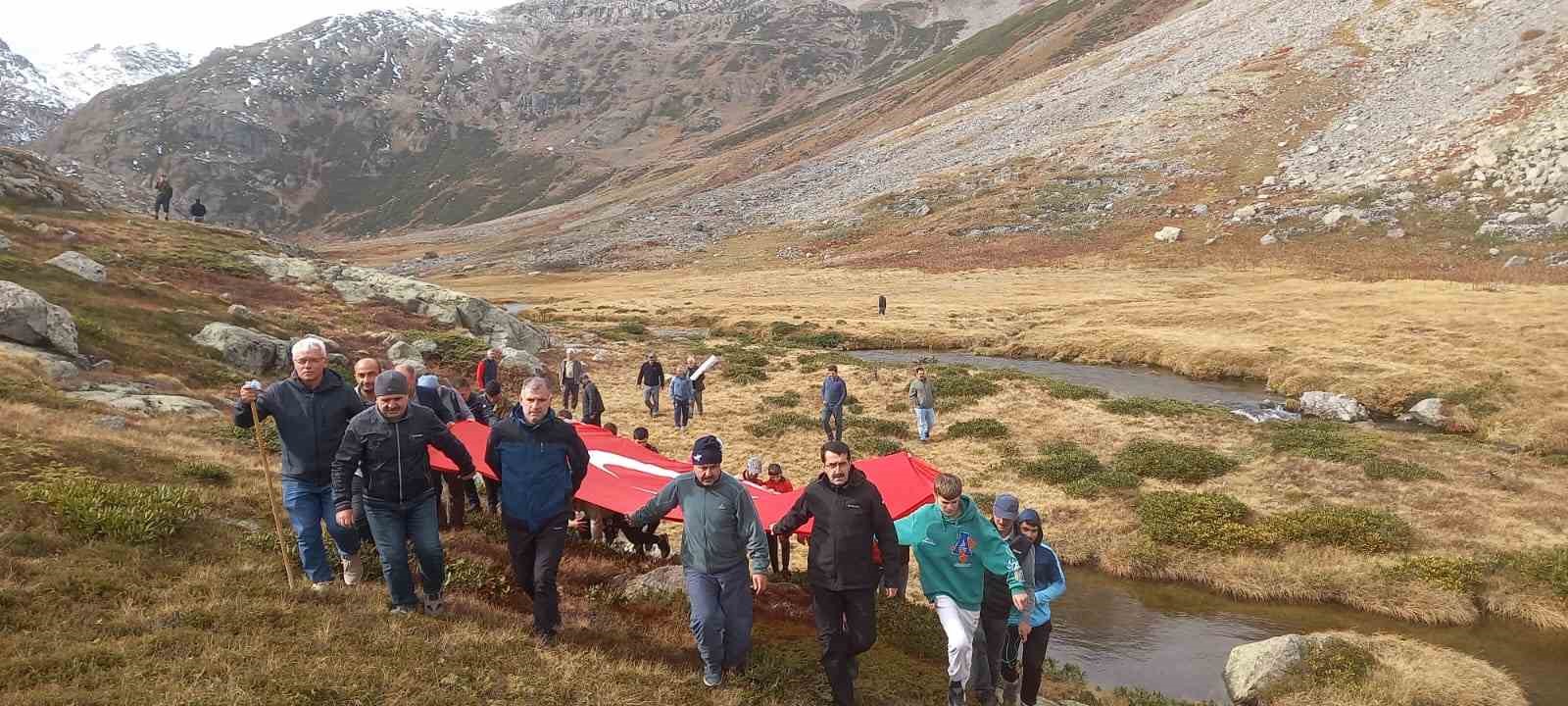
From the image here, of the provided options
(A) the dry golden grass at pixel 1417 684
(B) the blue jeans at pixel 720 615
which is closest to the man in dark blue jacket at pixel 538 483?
(B) the blue jeans at pixel 720 615

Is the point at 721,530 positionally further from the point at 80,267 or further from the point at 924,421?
the point at 80,267

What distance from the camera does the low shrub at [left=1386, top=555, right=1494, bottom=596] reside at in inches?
566

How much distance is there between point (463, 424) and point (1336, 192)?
83.5 m

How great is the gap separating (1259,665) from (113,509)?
16.0 m

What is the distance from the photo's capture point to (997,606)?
29.0ft

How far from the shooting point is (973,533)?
8414 millimetres

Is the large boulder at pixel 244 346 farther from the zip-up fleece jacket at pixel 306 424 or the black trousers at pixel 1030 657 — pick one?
the black trousers at pixel 1030 657

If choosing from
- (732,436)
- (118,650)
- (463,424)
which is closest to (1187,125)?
(732,436)

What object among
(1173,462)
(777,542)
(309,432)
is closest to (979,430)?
(1173,462)

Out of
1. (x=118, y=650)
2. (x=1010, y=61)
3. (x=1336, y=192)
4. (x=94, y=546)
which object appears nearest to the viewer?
(x=118, y=650)

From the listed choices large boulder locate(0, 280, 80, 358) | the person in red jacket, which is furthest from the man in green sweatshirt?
large boulder locate(0, 280, 80, 358)

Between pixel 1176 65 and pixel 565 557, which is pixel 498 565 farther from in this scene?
pixel 1176 65

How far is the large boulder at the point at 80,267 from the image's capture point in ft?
85.3

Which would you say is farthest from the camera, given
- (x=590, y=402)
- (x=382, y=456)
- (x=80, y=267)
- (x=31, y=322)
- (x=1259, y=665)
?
(x=80, y=267)
